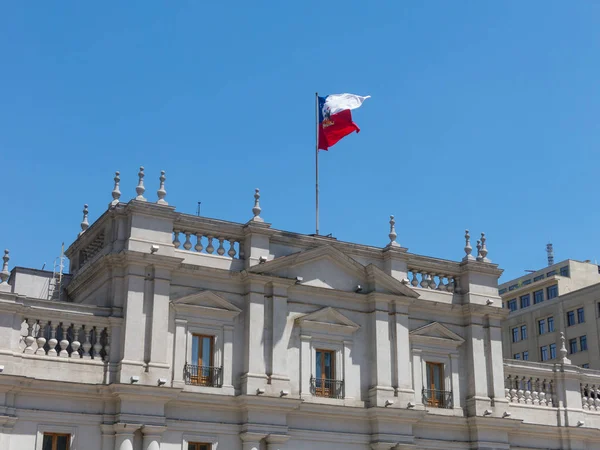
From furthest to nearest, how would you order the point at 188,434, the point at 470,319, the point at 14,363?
the point at 470,319 < the point at 188,434 < the point at 14,363

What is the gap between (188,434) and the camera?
32531 millimetres

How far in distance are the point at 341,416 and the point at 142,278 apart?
8.84 metres

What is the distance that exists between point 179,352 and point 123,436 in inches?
138

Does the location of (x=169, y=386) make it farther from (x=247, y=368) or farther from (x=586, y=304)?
(x=586, y=304)

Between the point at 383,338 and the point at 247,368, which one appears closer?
the point at 247,368

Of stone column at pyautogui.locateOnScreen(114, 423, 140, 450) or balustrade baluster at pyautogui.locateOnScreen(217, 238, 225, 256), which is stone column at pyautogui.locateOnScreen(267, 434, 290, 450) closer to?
stone column at pyautogui.locateOnScreen(114, 423, 140, 450)

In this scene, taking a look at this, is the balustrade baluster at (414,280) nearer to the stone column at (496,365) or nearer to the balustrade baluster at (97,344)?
the stone column at (496,365)

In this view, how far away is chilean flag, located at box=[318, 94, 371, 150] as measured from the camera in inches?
1596

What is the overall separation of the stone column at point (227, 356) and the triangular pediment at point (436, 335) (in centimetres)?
759

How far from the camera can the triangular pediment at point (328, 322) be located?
35.7m

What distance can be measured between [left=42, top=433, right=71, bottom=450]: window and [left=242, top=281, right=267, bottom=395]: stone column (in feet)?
20.3

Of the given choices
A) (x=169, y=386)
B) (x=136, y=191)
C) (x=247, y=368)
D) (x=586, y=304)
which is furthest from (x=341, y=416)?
(x=586, y=304)

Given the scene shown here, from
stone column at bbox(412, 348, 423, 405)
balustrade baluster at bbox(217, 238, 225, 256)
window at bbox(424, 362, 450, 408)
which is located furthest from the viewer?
window at bbox(424, 362, 450, 408)

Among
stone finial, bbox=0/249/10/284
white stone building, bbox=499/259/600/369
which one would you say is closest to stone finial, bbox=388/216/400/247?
stone finial, bbox=0/249/10/284
